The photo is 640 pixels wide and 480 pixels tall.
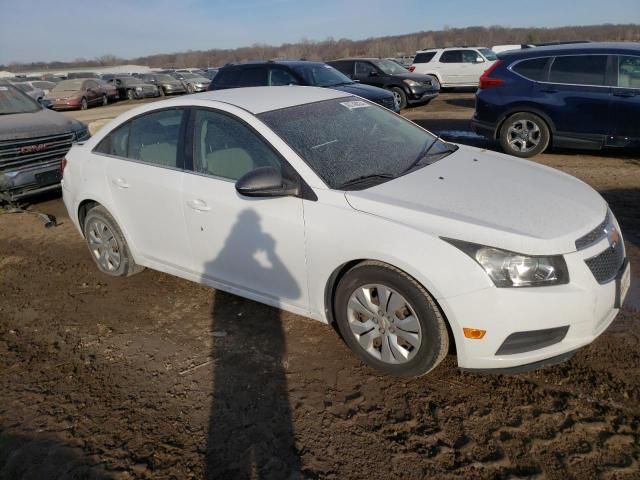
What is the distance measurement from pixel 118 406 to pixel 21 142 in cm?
524

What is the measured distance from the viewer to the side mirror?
2955mm

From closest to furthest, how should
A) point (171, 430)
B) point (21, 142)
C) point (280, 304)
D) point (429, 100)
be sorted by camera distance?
point (171, 430) → point (280, 304) → point (21, 142) → point (429, 100)

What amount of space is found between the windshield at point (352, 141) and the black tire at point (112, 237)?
1823mm

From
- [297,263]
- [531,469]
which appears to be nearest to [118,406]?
[297,263]

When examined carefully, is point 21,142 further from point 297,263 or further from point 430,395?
point 430,395

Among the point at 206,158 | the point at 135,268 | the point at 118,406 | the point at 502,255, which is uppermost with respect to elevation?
the point at 206,158

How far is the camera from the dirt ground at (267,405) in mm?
2385

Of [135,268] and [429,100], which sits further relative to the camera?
[429,100]

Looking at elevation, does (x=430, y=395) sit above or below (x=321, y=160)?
below

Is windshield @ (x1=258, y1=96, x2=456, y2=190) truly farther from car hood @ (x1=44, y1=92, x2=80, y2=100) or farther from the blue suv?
car hood @ (x1=44, y1=92, x2=80, y2=100)

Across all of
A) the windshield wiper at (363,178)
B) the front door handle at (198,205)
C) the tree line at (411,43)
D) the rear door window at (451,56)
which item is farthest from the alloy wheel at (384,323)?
the tree line at (411,43)

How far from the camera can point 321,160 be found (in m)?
3.17

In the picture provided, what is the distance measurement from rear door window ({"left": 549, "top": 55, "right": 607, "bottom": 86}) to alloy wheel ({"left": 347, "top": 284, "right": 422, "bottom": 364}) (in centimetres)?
645

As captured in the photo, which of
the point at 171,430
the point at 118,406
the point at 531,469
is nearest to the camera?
the point at 531,469
